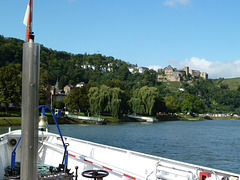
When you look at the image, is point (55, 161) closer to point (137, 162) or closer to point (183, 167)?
point (137, 162)

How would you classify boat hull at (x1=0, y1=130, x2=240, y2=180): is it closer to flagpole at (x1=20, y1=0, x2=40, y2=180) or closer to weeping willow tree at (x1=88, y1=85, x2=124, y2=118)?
flagpole at (x1=20, y1=0, x2=40, y2=180)

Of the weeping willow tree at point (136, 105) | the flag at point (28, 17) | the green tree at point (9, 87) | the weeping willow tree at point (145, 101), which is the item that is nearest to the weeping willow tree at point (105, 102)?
the weeping willow tree at point (136, 105)

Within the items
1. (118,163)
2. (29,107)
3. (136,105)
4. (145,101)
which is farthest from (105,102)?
(29,107)

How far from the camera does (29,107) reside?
2.93 metres

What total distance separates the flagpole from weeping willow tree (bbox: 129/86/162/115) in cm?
6765

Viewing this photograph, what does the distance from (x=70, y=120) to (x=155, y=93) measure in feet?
83.8

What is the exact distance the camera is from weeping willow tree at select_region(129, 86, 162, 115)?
232 feet

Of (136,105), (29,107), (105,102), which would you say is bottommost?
(29,107)

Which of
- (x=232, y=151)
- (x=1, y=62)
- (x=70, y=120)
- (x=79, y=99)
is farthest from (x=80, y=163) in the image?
(x=1, y=62)

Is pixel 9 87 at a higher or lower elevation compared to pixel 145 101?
higher

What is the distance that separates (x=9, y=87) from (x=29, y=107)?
55.6 metres

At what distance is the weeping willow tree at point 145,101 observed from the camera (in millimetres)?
70625

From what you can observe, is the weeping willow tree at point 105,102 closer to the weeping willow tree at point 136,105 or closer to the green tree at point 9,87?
the weeping willow tree at point 136,105

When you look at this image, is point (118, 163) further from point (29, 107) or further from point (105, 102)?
point (105, 102)
